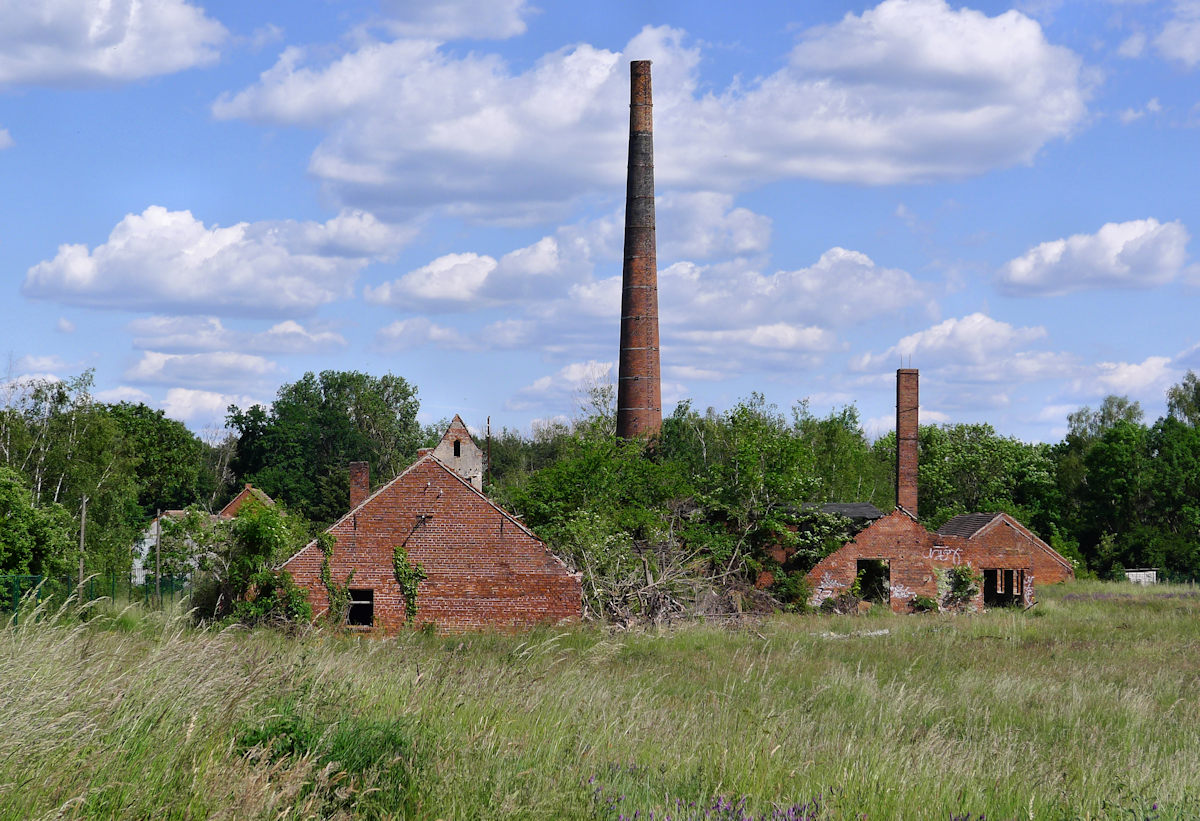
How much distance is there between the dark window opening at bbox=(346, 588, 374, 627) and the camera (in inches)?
1103

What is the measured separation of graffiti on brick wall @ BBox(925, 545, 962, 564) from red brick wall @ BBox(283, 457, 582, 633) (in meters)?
15.1

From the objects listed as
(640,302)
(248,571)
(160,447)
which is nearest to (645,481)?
(640,302)

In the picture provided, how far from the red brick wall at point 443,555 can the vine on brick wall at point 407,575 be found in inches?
4.6

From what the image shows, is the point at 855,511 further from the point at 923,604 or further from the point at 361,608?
the point at 361,608

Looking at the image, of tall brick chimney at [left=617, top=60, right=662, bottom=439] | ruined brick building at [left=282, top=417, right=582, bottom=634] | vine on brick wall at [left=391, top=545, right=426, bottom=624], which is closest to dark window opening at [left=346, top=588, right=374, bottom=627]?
ruined brick building at [left=282, top=417, right=582, bottom=634]

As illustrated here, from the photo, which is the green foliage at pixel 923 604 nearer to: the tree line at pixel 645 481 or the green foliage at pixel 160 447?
the tree line at pixel 645 481

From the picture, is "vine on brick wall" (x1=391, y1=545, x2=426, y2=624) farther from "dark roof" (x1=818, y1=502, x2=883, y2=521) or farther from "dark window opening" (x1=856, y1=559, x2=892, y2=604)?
"dark window opening" (x1=856, y1=559, x2=892, y2=604)

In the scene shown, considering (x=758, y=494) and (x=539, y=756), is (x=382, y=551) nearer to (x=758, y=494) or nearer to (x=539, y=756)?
(x=758, y=494)

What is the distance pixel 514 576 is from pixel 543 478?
6.55 meters

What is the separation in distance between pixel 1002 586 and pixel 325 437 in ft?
165

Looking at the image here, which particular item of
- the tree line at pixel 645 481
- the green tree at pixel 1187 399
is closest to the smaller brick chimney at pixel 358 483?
the tree line at pixel 645 481

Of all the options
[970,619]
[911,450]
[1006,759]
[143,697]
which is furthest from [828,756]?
[911,450]

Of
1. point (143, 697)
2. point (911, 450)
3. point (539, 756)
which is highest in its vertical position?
point (911, 450)

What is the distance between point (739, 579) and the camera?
3419 cm
